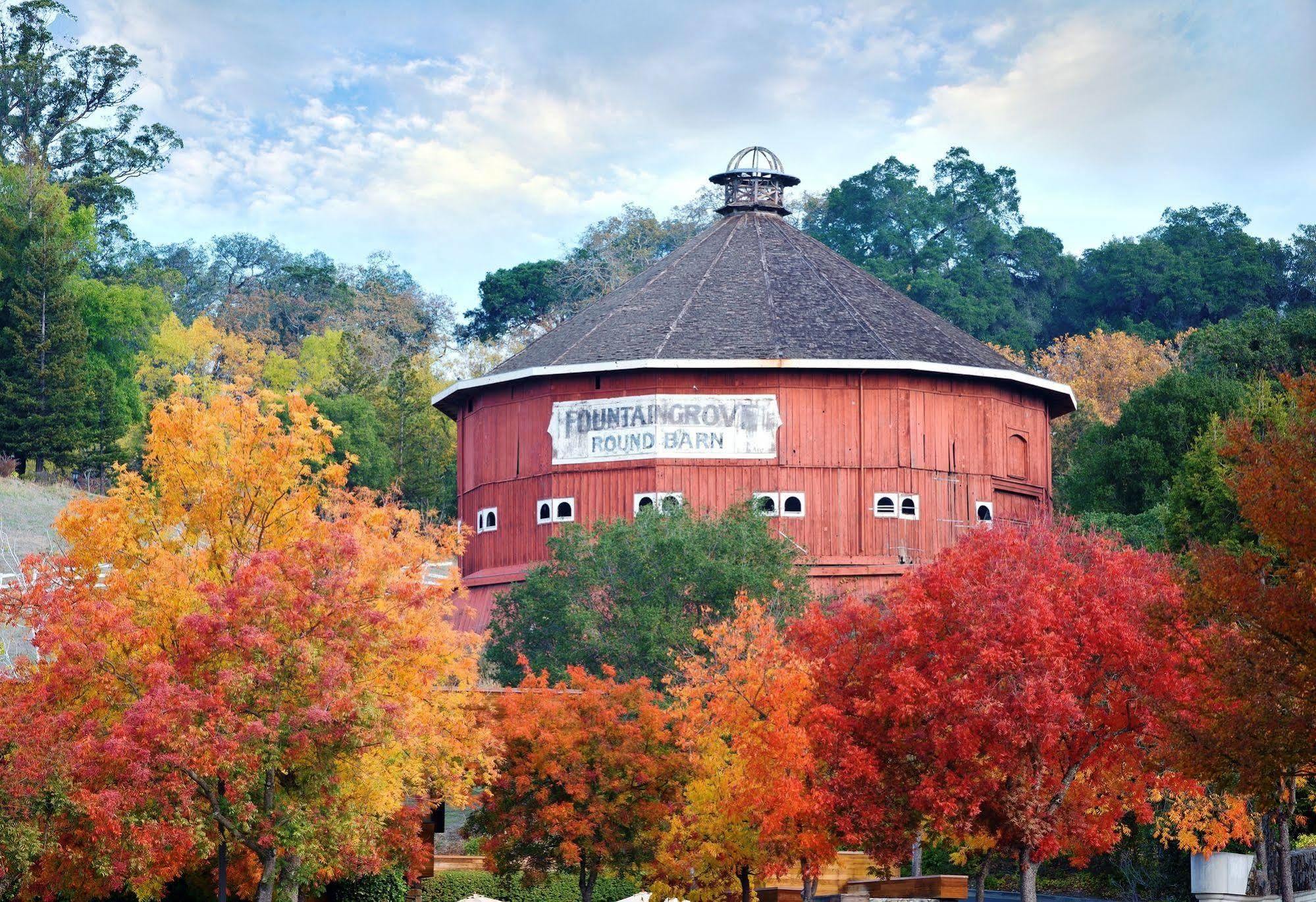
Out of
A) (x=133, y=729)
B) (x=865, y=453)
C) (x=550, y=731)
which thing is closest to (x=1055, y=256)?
(x=865, y=453)

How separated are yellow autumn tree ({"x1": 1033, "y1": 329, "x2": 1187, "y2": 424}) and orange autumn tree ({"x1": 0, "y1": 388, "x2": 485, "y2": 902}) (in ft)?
162

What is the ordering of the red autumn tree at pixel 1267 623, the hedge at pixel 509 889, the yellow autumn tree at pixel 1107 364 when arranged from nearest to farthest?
the red autumn tree at pixel 1267 623, the hedge at pixel 509 889, the yellow autumn tree at pixel 1107 364

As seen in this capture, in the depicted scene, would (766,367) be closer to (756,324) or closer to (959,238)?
(756,324)

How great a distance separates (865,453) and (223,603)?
21.6 metres

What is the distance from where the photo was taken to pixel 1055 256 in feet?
320

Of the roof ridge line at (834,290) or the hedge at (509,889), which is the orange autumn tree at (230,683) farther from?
the roof ridge line at (834,290)

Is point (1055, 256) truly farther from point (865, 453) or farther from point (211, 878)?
point (211, 878)

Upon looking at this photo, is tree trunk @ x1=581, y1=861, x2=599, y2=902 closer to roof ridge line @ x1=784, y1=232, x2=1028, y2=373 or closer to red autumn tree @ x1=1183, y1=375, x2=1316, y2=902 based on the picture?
red autumn tree @ x1=1183, y1=375, x2=1316, y2=902

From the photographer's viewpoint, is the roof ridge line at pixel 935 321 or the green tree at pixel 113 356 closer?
the roof ridge line at pixel 935 321

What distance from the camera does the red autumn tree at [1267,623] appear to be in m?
19.5

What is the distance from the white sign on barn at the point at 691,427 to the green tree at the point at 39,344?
30.0m

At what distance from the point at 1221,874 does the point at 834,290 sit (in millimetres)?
21909

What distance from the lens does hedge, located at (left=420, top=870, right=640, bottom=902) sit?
35.1 meters

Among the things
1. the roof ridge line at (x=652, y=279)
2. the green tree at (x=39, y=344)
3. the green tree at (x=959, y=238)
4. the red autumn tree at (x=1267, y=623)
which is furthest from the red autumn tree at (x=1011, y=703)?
the green tree at (x=959, y=238)
